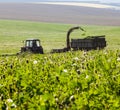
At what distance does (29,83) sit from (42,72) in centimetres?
146

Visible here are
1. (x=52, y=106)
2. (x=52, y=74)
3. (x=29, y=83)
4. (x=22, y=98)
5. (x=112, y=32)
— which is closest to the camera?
(x=52, y=106)

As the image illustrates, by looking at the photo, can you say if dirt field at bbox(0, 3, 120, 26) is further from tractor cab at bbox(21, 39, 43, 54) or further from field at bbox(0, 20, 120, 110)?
field at bbox(0, 20, 120, 110)

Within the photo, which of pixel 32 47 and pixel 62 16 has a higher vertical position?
pixel 32 47

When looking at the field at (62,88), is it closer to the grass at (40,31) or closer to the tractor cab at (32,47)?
the tractor cab at (32,47)

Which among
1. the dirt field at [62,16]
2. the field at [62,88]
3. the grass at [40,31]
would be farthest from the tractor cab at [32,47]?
the dirt field at [62,16]

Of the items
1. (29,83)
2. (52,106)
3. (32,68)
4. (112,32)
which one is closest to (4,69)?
(32,68)

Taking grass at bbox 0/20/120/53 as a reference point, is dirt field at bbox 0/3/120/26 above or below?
above

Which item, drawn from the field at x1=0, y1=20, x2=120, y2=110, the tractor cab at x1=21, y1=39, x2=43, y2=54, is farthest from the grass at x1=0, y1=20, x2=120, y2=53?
the field at x1=0, y1=20, x2=120, y2=110

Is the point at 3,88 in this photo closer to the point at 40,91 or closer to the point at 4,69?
the point at 40,91

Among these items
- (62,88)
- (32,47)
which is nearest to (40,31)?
(32,47)

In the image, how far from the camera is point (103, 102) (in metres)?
8.84

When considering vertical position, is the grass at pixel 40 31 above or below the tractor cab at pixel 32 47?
below

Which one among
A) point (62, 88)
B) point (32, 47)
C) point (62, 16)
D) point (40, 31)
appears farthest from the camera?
point (62, 16)

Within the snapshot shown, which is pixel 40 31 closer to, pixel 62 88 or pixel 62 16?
pixel 62 16
